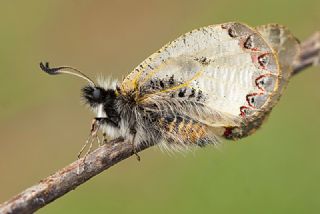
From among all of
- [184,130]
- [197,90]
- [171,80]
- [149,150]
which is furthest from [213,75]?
[149,150]

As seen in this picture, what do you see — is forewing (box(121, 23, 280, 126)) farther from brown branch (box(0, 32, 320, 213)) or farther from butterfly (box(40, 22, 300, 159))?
brown branch (box(0, 32, 320, 213))

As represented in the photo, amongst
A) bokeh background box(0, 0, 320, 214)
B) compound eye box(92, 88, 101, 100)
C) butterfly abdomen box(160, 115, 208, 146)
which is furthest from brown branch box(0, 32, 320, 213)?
bokeh background box(0, 0, 320, 214)

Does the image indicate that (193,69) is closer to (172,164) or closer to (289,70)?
(289,70)

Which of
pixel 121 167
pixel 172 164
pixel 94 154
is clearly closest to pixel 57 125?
pixel 121 167

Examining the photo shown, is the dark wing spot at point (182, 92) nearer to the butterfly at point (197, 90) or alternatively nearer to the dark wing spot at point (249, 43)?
the butterfly at point (197, 90)

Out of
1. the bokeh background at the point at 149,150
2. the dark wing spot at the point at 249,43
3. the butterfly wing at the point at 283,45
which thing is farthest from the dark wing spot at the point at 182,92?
the bokeh background at the point at 149,150

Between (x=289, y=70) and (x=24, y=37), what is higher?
(x=24, y=37)

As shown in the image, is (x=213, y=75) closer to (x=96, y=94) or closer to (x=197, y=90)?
(x=197, y=90)

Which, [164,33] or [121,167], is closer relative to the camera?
[121,167]
